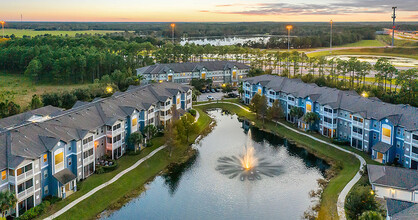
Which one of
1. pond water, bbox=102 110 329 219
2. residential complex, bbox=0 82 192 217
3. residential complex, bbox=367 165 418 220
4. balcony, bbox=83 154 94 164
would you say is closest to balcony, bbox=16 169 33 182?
residential complex, bbox=0 82 192 217

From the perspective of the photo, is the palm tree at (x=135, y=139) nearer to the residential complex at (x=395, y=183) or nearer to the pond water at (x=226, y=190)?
the pond water at (x=226, y=190)

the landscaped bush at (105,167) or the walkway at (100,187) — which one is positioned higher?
the landscaped bush at (105,167)

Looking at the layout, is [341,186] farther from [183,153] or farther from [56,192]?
[56,192]

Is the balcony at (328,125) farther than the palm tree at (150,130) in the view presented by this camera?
Yes

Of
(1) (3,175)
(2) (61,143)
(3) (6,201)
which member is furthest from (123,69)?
(3) (6,201)

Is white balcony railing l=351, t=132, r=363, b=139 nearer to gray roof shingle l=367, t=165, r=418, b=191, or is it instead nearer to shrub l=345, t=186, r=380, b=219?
gray roof shingle l=367, t=165, r=418, b=191

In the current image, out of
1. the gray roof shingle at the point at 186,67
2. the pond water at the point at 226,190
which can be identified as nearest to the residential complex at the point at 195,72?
the gray roof shingle at the point at 186,67
